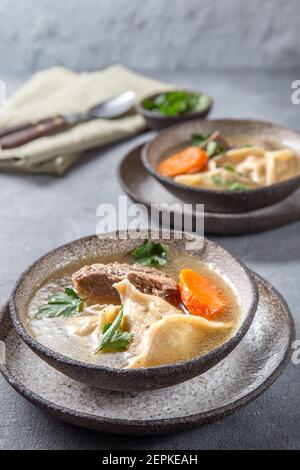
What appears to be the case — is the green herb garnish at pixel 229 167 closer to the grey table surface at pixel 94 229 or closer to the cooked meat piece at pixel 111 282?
the grey table surface at pixel 94 229

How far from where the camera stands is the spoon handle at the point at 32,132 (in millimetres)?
3277

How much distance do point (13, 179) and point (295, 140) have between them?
3.70 ft

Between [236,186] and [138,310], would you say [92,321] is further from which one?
[236,186]

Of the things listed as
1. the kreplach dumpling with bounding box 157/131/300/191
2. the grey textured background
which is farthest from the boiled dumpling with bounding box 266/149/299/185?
the grey textured background

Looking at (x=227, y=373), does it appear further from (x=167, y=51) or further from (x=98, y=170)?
(x=167, y=51)

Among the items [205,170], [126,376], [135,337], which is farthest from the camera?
[205,170]

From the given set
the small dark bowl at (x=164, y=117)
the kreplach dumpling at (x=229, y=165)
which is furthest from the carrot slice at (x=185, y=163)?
the small dark bowl at (x=164, y=117)

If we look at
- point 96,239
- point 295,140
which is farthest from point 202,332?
point 295,140

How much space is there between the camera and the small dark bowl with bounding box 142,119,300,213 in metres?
2.64

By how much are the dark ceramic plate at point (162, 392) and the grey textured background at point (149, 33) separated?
2.80 metres

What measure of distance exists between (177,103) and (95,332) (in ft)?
6.17

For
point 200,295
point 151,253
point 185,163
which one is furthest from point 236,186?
point 200,295

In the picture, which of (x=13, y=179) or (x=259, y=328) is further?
(x=13, y=179)

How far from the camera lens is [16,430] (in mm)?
1783
